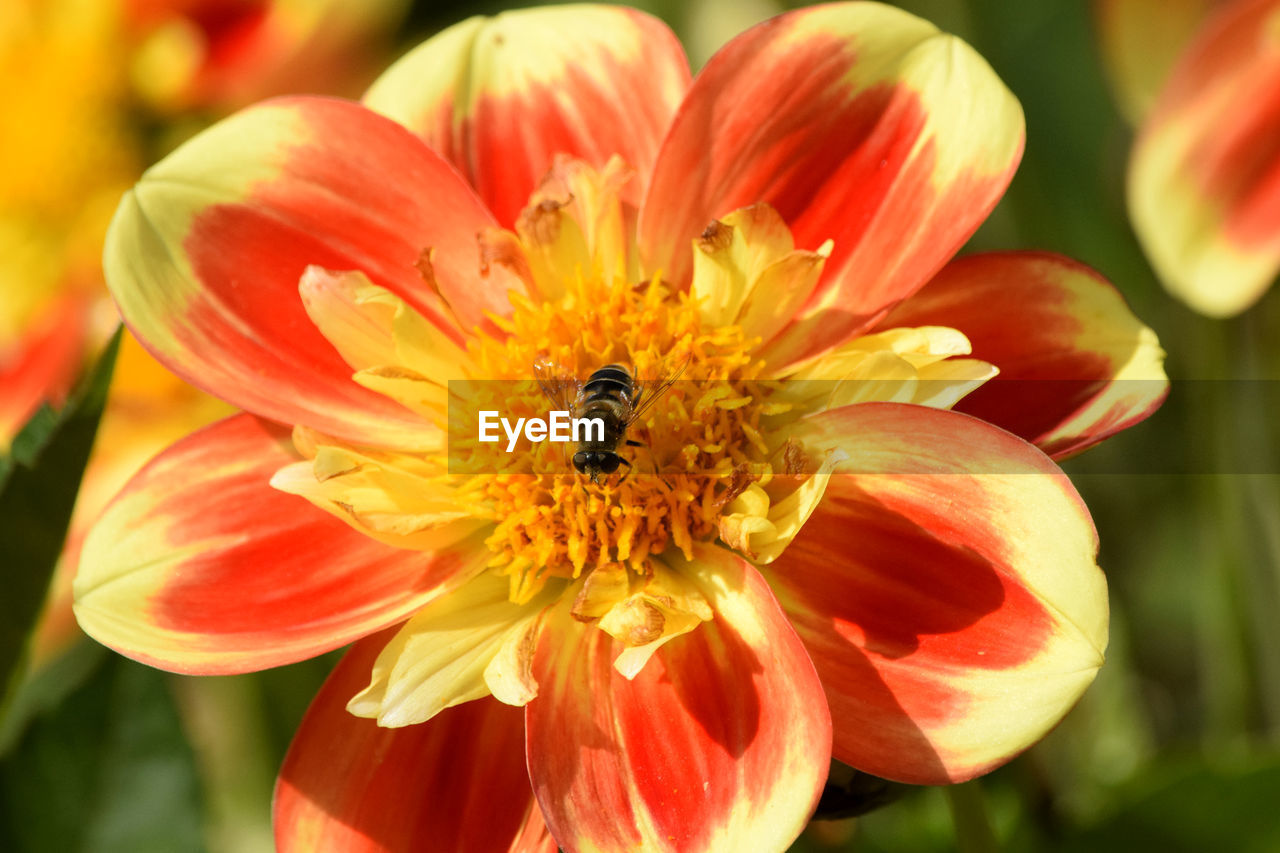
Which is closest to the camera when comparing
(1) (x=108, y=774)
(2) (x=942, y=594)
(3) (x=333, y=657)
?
(2) (x=942, y=594)

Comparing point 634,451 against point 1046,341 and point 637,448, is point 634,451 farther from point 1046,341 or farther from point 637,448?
point 1046,341

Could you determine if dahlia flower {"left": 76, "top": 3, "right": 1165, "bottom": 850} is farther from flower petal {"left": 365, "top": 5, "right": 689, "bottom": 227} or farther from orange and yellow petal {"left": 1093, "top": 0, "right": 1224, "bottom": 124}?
orange and yellow petal {"left": 1093, "top": 0, "right": 1224, "bottom": 124}

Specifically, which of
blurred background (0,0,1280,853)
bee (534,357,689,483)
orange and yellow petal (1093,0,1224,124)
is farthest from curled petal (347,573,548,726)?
orange and yellow petal (1093,0,1224,124)

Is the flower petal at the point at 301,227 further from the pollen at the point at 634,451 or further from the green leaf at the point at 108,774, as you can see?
the green leaf at the point at 108,774

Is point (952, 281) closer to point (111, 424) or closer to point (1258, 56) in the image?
point (1258, 56)

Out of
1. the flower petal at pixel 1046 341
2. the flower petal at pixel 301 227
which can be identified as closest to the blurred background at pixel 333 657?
the flower petal at pixel 301 227

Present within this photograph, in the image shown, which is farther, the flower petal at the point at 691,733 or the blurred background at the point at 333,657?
the blurred background at the point at 333,657

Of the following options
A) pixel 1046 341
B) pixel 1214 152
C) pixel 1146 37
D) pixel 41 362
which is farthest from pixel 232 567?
pixel 1146 37
